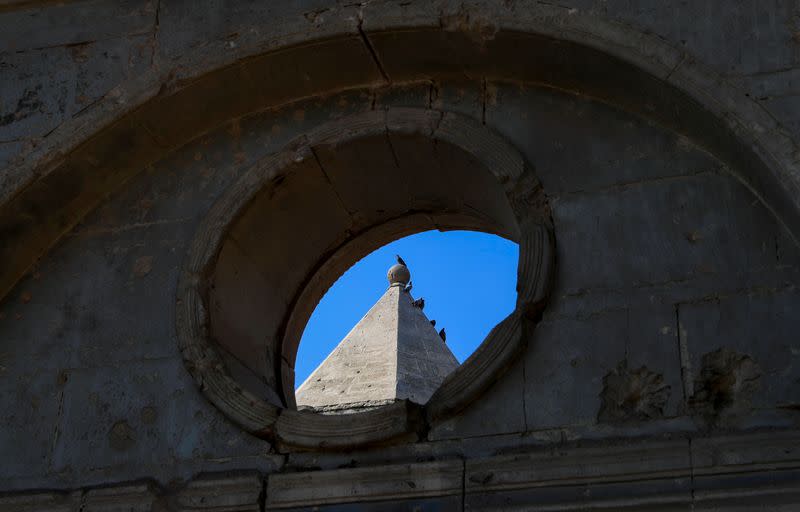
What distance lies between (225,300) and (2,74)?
6.98 feet

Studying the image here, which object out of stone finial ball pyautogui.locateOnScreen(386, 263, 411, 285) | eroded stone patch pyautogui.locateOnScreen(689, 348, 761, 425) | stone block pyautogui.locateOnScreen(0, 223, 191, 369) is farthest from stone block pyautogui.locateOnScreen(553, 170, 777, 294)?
stone finial ball pyautogui.locateOnScreen(386, 263, 411, 285)

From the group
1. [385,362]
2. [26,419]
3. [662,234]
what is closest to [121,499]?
[26,419]

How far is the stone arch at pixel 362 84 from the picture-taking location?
6422 mm

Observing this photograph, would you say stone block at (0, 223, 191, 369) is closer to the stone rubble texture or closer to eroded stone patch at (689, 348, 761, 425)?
the stone rubble texture

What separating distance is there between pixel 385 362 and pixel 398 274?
1.97 metres

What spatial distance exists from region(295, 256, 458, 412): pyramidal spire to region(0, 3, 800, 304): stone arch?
2.91m

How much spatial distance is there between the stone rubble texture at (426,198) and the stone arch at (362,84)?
0.05ft

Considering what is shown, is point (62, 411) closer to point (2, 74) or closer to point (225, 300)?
point (225, 300)

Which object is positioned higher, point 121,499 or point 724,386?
point 724,386

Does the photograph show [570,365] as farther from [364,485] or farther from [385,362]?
[385,362]

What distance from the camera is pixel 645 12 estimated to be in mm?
6707

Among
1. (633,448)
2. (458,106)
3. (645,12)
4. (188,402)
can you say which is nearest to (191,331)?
(188,402)

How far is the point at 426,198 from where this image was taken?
24.8 feet

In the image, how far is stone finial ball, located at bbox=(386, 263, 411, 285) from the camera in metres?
12.9
